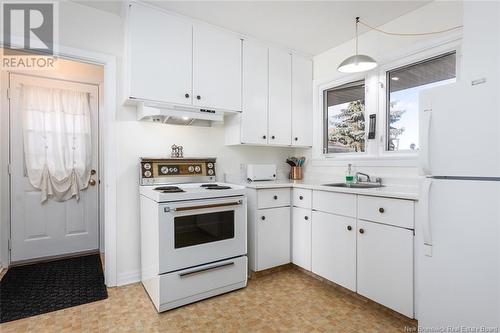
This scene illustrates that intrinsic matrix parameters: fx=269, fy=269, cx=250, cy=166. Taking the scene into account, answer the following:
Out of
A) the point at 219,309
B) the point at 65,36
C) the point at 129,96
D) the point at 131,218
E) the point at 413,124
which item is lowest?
the point at 219,309

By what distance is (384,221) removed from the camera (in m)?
1.98

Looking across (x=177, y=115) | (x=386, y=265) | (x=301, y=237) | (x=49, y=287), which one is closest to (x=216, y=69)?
(x=177, y=115)

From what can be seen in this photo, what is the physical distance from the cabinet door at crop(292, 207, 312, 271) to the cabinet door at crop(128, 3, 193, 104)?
5.10ft

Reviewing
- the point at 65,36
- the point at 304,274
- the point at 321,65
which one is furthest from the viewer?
the point at 321,65

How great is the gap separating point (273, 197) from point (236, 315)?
112cm

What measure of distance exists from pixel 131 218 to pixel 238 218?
1.04 m

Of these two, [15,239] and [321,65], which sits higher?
[321,65]

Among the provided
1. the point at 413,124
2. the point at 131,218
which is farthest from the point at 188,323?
the point at 413,124

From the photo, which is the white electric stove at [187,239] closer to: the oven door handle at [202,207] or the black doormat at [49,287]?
the oven door handle at [202,207]

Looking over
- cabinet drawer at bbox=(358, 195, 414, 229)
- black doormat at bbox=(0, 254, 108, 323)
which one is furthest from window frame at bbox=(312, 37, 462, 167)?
black doormat at bbox=(0, 254, 108, 323)

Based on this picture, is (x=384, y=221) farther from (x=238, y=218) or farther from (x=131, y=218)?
(x=131, y=218)

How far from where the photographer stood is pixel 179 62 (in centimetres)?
241

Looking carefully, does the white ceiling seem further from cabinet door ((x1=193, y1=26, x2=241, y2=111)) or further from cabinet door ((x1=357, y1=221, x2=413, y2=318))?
cabinet door ((x1=357, y1=221, x2=413, y2=318))

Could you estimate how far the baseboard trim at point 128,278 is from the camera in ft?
8.14
